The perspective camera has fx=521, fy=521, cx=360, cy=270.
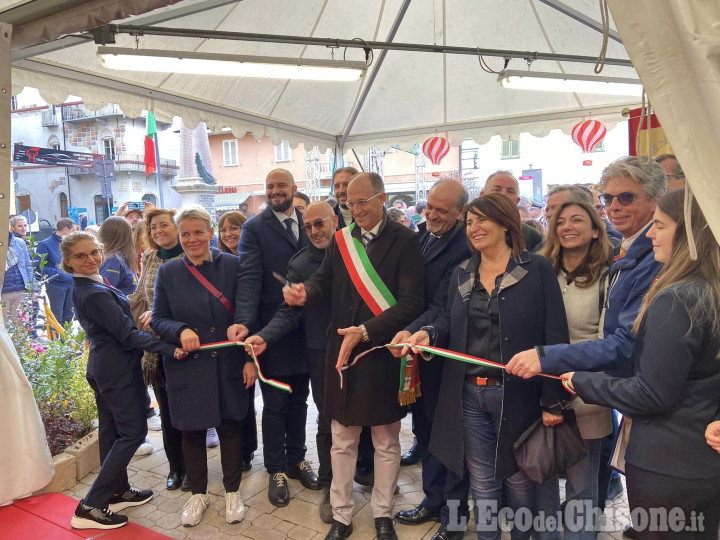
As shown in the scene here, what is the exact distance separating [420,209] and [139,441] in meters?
9.37

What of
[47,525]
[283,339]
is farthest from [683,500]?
[47,525]

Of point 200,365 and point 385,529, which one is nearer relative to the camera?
point 385,529

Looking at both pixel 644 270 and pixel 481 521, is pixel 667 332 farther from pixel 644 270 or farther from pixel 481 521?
pixel 481 521

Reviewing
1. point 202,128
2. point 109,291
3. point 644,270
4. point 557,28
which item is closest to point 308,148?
point 557,28

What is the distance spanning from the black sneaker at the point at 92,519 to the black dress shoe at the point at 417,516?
6.20 ft

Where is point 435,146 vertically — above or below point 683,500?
above

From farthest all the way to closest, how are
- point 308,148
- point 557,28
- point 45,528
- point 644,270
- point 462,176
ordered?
point 462,176, point 308,148, point 557,28, point 45,528, point 644,270

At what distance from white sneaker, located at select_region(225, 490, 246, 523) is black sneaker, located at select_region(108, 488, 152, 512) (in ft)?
2.43

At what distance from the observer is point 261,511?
145 inches

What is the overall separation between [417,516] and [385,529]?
35 centimetres

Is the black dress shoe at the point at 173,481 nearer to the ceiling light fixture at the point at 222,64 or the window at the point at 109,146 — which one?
the ceiling light fixture at the point at 222,64

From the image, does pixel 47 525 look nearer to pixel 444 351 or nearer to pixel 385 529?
pixel 385 529

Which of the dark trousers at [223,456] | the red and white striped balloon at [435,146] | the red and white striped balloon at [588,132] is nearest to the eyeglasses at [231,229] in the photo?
the dark trousers at [223,456]

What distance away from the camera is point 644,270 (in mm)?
2346
